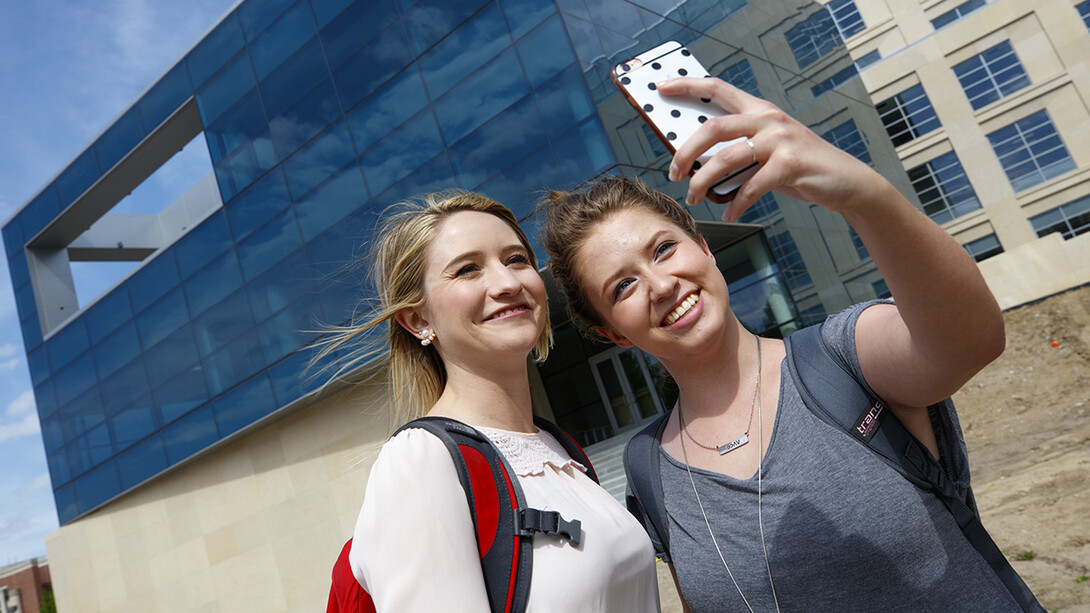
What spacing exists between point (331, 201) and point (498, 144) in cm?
494

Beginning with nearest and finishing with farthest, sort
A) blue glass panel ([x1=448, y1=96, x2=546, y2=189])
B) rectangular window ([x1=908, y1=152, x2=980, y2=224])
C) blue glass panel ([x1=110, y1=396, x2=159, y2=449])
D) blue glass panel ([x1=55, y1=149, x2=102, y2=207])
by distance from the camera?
blue glass panel ([x1=448, y1=96, x2=546, y2=189]) → blue glass panel ([x1=110, y1=396, x2=159, y2=449]) → blue glass panel ([x1=55, y1=149, x2=102, y2=207]) → rectangular window ([x1=908, y1=152, x2=980, y2=224])

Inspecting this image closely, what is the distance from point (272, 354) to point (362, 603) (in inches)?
664

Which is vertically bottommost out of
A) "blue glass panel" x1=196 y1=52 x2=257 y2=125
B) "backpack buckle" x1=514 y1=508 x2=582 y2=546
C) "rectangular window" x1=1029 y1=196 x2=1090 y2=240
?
"backpack buckle" x1=514 y1=508 x2=582 y2=546

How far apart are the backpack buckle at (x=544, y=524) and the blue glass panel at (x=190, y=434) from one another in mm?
18723

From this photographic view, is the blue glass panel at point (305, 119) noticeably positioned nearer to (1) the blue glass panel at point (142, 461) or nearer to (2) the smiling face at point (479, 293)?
(1) the blue glass panel at point (142, 461)

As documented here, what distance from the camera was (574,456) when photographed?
8.00 ft

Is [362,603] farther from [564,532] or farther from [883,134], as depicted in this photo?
[883,134]

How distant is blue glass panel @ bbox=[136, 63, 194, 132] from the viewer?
792 inches

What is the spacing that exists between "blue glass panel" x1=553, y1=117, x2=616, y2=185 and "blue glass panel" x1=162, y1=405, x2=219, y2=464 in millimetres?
11672

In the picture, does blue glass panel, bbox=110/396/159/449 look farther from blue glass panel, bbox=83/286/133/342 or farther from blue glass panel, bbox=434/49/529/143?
blue glass panel, bbox=434/49/529/143

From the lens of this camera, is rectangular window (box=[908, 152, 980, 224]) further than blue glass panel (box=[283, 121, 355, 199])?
Yes

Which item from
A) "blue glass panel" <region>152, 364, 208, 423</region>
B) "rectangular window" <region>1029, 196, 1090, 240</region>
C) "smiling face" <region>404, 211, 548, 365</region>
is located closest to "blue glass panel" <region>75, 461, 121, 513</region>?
"blue glass panel" <region>152, 364, 208, 423</region>

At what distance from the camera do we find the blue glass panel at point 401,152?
15.6m

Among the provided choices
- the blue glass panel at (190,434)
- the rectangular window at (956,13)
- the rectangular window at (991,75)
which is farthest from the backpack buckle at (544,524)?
the rectangular window at (956,13)
